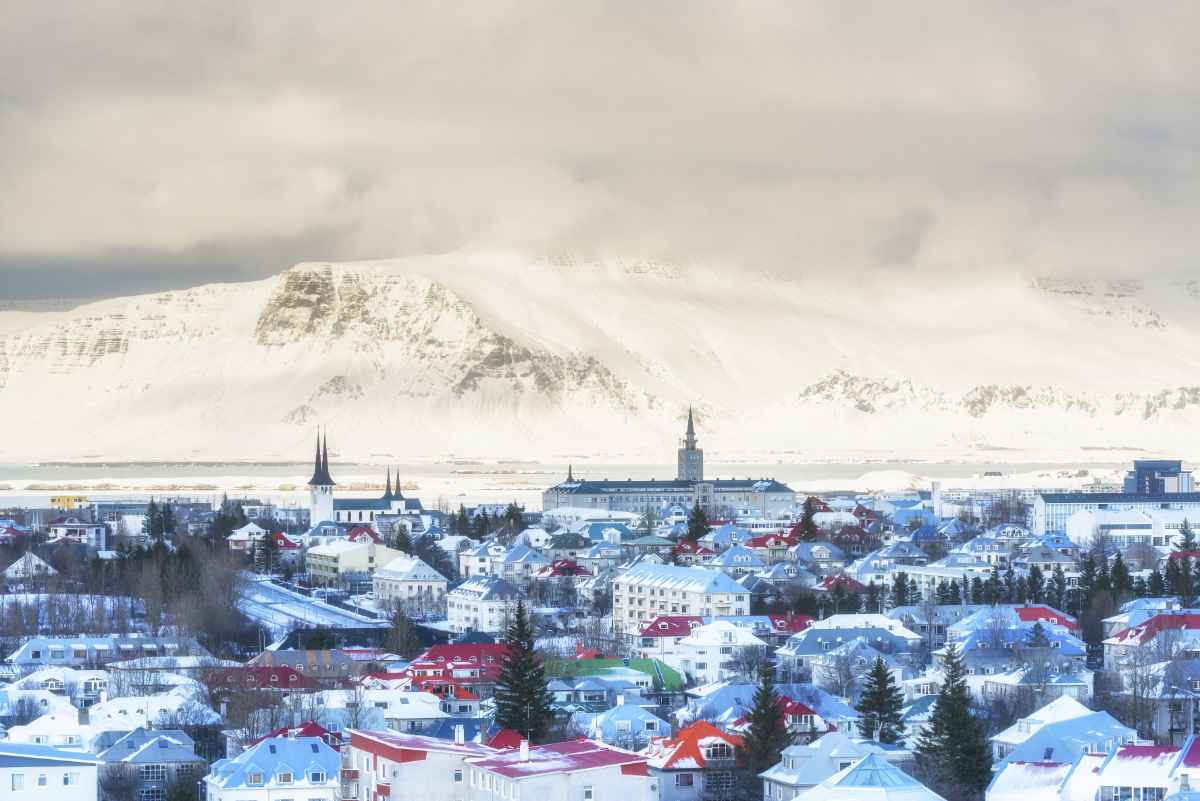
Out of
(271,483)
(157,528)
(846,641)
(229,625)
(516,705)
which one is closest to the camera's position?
(516,705)

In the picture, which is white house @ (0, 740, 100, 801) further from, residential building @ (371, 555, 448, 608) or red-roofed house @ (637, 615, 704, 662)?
residential building @ (371, 555, 448, 608)

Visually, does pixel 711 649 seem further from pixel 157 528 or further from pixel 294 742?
pixel 157 528

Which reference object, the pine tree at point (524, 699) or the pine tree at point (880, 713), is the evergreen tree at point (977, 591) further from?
the pine tree at point (524, 699)

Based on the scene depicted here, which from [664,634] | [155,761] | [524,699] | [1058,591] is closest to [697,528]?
[1058,591]

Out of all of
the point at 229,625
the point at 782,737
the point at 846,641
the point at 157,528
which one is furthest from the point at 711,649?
the point at 157,528

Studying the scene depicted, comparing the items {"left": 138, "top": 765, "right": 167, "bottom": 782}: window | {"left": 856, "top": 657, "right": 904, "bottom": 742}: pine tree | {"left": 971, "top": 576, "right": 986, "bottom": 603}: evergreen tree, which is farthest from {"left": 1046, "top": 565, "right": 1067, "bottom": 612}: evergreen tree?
{"left": 138, "top": 765, "right": 167, "bottom": 782}: window
